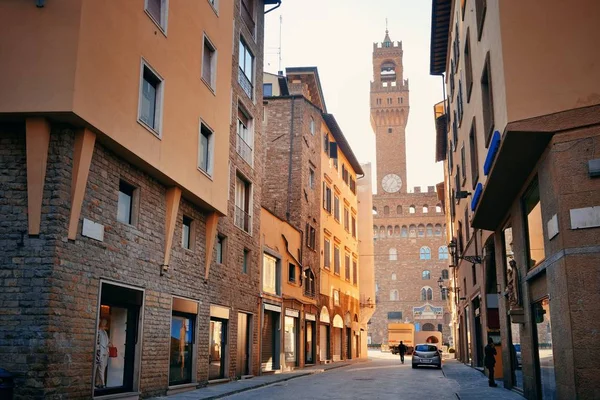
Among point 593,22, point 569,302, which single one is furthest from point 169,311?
point 593,22

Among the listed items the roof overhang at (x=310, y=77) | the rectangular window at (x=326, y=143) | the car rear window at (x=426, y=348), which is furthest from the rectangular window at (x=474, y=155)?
the roof overhang at (x=310, y=77)

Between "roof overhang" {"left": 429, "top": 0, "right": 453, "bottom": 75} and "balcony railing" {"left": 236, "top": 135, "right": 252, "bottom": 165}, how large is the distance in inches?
391

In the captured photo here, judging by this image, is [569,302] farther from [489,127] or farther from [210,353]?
[210,353]

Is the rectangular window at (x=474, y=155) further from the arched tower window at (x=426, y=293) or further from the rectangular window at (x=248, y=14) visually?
the arched tower window at (x=426, y=293)

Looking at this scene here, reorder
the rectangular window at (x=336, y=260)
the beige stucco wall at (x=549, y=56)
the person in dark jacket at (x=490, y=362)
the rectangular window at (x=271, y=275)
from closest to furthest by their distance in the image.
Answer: the beige stucco wall at (x=549, y=56)
the person in dark jacket at (x=490, y=362)
the rectangular window at (x=271, y=275)
the rectangular window at (x=336, y=260)

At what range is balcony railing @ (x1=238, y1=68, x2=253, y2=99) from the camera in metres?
23.2

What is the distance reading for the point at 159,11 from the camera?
15742 millimetres

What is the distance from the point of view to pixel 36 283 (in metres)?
11.3

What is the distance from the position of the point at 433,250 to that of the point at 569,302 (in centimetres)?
8316

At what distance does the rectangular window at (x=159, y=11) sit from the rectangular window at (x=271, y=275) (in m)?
12.4

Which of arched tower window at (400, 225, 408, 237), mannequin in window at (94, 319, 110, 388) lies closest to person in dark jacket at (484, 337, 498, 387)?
mannequin in window at (94, 319, 110, 388)

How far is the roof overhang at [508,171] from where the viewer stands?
11.3 meters

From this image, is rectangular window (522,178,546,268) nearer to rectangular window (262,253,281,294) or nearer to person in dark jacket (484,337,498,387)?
person in dark jacket (484,337,498,387)

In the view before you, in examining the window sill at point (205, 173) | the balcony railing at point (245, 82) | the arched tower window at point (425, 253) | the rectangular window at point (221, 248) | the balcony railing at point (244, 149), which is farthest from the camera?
the arched tower window at point (425, 253)
